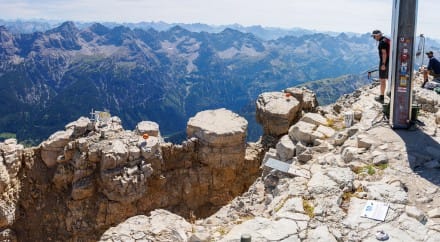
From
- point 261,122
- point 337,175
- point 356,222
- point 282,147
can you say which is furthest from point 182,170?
point 356,222

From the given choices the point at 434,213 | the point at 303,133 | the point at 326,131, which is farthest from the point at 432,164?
the point at 303,133

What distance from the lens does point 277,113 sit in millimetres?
24609

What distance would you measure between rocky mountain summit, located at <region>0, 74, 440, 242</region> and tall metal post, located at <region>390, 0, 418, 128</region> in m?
0.68

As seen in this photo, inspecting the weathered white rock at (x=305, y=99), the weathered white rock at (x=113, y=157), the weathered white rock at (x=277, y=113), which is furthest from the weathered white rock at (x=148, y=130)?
the weathered white rock at (x=305, y=99)

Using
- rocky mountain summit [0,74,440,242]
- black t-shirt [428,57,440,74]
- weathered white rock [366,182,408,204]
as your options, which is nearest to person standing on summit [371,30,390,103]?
rocky mountain summit [0,74,440,242]

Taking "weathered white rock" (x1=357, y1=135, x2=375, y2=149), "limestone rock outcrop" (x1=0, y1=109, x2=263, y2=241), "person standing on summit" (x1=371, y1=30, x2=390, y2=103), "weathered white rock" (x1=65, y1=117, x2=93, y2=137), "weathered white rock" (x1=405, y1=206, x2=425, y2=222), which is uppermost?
"person standing on summit" (x1=371, y1=30, x2=390, y2=103)

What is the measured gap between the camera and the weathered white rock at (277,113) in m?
24.7

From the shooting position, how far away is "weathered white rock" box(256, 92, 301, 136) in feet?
Result: 80.9

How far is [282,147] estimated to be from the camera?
1605 centimetres

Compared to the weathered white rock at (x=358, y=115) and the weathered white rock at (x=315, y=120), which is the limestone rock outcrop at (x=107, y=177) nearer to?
the weathered white rock at (x=315, y=120)

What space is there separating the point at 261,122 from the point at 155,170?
782 centimetres

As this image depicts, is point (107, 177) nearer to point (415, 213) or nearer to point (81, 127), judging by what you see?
point (81, 127)

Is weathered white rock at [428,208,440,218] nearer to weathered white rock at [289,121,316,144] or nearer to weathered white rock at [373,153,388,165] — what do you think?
weathered white rock at [373,153,388,165]

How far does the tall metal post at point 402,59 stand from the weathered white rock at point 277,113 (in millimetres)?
10075
